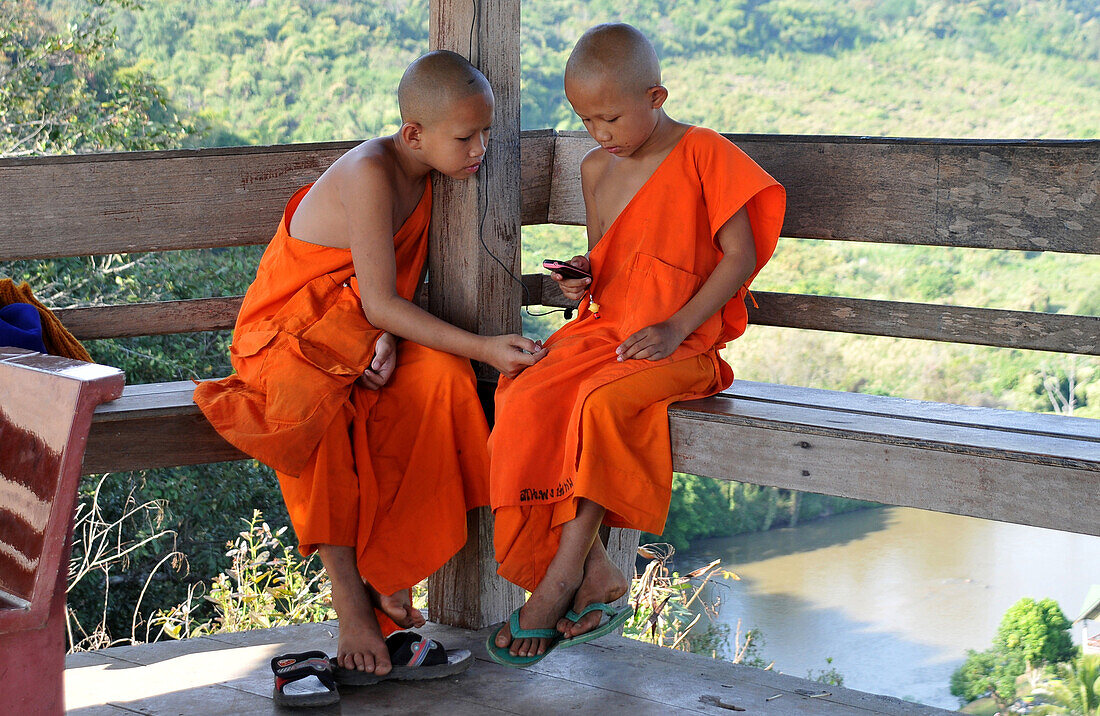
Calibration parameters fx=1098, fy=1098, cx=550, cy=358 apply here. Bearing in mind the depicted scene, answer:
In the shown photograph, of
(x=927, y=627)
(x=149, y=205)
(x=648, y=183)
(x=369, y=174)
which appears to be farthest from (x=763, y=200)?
(x=927, y=627)

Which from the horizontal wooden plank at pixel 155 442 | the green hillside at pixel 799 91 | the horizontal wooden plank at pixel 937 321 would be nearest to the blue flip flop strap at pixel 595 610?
the horizontal wooden plank at pixel 155 442

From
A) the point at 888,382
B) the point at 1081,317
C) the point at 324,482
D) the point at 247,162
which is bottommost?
the point at 888,382

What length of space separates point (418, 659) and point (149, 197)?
3.82 ft

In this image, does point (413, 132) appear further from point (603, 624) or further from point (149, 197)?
point (603, 624)

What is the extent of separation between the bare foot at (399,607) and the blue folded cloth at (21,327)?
0.80 meters

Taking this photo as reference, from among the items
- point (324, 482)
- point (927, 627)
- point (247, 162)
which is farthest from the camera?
point (927, 627)

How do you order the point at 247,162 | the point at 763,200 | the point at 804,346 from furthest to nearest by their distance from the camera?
the point at 804,346, the point at 247,162, the point at 763,200

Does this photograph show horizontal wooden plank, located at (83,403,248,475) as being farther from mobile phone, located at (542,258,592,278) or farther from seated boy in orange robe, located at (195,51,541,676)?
mobile phone, located at (542,258,592,278)

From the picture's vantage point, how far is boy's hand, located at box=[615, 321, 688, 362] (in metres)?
2.06

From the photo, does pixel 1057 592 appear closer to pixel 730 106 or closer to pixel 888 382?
pixel 888 382

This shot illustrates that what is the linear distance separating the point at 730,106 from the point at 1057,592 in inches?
339

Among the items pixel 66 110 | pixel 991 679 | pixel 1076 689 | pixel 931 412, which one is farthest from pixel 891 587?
pixel 931 412

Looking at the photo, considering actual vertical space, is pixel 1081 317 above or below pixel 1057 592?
above

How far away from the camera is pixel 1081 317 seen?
2.26m
